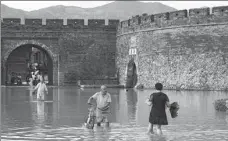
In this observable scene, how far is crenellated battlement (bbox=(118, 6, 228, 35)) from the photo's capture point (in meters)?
31.1

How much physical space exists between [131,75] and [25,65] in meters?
23.9

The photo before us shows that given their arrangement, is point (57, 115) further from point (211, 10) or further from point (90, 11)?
point (90, 11)

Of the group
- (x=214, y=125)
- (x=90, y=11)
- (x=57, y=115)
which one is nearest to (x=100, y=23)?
(x=57, y=115)

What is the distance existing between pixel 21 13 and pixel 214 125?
132591mm

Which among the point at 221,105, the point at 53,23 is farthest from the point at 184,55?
the point at 221,105

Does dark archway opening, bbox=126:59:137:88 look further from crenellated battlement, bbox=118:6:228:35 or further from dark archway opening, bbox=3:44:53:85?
dark archway opening, bbox=3:44:53:85

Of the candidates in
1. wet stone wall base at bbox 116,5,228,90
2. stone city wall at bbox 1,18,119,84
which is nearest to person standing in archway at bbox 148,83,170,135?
wet stone wall base at bbox 116,5,228,90

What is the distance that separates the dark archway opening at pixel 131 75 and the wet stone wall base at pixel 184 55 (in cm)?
151

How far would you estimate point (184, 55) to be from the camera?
1283 inches

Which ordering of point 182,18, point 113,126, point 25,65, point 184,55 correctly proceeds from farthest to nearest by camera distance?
point 25,65
point 182,18
point 184,55
point 113,126

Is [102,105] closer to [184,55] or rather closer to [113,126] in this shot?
[113,126]

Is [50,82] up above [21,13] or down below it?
below

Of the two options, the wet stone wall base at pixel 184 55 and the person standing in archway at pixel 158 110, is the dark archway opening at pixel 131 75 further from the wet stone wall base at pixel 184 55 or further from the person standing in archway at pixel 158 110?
the person standing in archway at pixel 158 110

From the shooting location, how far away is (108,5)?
177m
